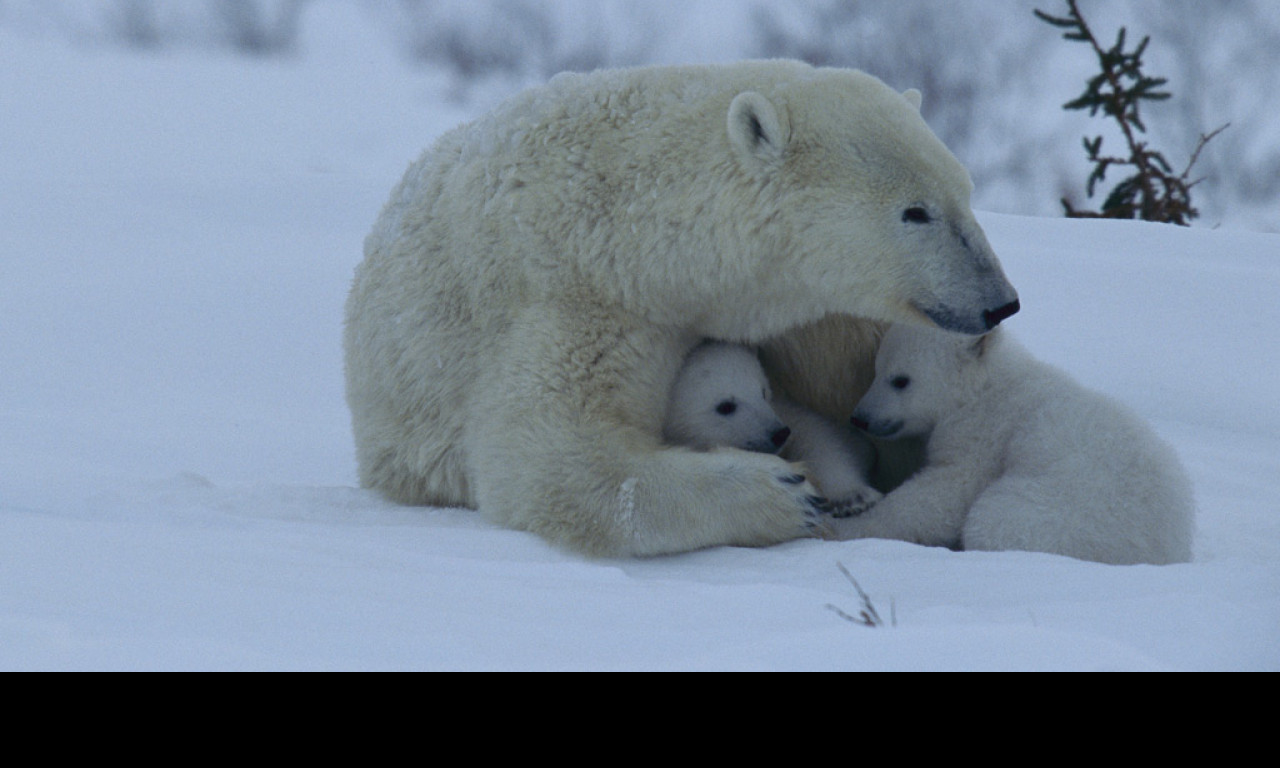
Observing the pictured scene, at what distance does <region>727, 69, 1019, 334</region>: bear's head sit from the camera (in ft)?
9.20

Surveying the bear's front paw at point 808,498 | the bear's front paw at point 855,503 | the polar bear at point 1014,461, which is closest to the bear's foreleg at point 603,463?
the bear's front paw at point 808,498

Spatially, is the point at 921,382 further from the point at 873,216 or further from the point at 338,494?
the point at 338,494

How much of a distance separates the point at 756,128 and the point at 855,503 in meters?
0.87

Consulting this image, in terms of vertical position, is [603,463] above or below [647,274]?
below

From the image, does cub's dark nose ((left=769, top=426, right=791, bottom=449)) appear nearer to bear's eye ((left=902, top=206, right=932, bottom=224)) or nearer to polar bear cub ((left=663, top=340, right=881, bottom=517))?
polar bear cub ((left=663, top=340, right=881, bottom=517))

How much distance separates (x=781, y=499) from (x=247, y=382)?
3352 millimetres

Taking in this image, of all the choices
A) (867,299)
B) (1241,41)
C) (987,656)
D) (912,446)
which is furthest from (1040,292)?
(1241,41)

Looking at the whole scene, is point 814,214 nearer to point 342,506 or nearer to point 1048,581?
point 1048,581

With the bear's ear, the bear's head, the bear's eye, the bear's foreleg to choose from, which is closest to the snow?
the bear's foreleg

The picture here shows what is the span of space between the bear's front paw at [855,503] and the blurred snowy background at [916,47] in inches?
384

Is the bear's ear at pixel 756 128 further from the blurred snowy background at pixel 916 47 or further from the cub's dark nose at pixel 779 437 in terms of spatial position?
the blurred snowy background at pixel 916 47

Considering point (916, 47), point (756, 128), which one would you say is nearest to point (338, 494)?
point (756, 128)

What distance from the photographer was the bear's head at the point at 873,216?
2803mm

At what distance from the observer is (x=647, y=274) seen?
2.89 metres
